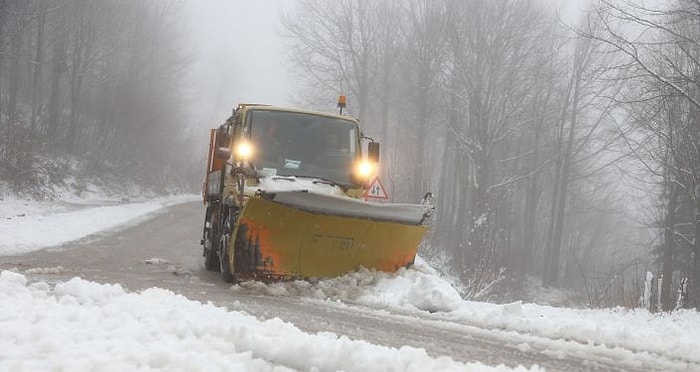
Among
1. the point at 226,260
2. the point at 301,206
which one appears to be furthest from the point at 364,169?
the point at 226,260

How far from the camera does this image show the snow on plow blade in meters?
7.50

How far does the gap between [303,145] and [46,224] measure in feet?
27.7

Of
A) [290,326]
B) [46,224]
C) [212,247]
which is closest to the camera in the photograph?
[290,326]

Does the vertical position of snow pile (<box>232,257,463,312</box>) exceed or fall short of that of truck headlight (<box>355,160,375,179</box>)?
it falls short

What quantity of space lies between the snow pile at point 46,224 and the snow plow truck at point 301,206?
160 inches

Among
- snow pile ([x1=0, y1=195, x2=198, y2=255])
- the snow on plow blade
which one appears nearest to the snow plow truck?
the snow on plow blade

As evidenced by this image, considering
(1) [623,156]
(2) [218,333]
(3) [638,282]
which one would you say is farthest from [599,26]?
(1) [623,156]

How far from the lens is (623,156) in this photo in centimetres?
3139

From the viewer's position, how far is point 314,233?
7.80 meters

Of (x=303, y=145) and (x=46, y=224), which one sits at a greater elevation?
(x=303, y=145)

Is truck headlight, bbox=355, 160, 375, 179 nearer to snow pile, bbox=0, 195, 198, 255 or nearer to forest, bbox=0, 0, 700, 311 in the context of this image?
snow pile, bbox=0, 195, 198, 255

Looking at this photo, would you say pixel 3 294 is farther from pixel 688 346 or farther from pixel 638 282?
pixel 638 282

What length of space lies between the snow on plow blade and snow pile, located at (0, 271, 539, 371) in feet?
7.68

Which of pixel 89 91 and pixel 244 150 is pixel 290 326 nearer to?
pixel 244 150
